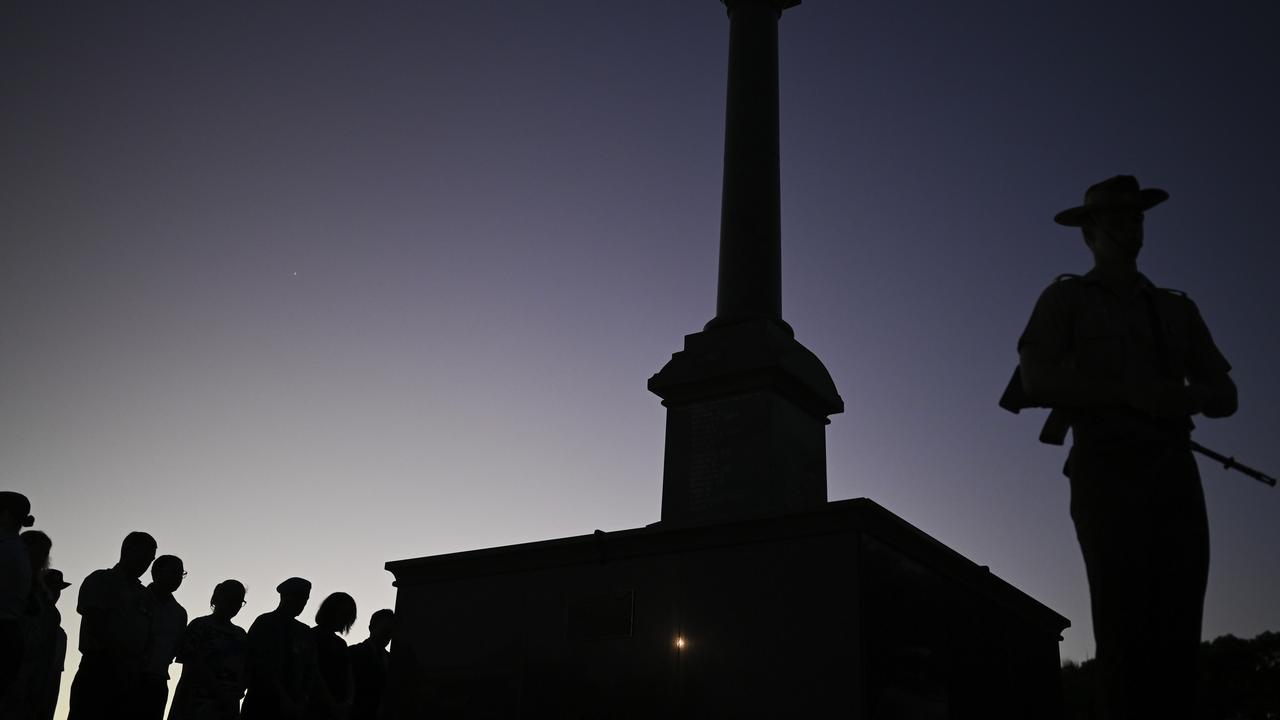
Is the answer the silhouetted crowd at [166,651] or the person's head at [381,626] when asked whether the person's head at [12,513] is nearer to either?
the silhouetted crowd at [166,651]

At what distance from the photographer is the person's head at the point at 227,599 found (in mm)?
8430

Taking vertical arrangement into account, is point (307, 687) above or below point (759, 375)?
below

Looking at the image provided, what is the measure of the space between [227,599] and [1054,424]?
6.58m

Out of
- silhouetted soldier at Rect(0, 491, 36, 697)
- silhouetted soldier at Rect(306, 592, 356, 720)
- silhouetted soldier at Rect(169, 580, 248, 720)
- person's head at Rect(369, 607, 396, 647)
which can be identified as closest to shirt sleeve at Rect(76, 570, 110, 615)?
silhouetted soldier at Rect(169, 580, 248, 720)

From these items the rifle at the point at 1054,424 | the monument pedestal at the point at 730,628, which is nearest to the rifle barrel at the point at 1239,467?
the rifle at the point at 1054,424

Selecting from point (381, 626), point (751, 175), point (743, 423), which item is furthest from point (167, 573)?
point (751, 175)

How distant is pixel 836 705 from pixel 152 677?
4710 mm

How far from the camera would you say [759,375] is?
12555 mm

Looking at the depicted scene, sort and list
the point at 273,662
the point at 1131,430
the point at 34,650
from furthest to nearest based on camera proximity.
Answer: the point at 273,662 < the point at 34,650 < the point at 1131,430

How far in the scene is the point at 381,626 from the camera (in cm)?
1040

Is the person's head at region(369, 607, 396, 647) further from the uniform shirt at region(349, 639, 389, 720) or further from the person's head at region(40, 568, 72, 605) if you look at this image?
the person's head at region(40, 568, 72, 605)

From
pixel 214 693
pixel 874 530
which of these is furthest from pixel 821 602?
pixel 214 693

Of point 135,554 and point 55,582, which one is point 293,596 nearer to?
point 135,554

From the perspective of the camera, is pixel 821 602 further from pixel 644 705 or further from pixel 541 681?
pixel 541 681
